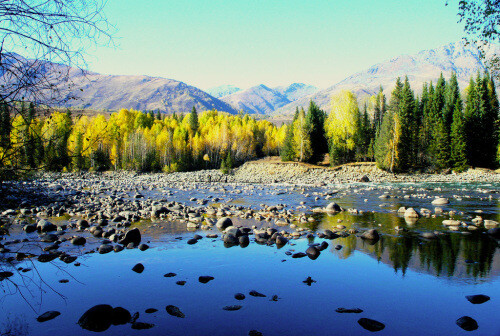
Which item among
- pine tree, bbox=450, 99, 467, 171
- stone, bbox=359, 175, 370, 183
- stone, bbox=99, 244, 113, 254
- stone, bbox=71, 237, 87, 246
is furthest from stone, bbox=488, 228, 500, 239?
pine tree, bbox=450, 99, 467, 171

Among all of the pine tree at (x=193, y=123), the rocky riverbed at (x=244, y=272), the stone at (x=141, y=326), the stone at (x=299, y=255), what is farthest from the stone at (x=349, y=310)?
the pine tree at (x=193, y=123)

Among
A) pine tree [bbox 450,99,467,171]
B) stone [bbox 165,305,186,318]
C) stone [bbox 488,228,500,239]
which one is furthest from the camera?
pine tree [bbox 450,99,467,171]

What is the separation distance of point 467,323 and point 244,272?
5.54 meters

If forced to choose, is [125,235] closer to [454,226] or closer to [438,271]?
[438,271]

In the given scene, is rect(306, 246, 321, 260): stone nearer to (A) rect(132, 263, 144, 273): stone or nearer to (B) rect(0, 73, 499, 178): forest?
(A) rect(132, 263, 144, 273): stone

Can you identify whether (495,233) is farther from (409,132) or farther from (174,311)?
(409,132)

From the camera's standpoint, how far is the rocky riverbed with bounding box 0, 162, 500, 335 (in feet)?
22.1

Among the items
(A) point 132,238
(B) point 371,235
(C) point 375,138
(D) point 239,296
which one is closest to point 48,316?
(D) point 239,296

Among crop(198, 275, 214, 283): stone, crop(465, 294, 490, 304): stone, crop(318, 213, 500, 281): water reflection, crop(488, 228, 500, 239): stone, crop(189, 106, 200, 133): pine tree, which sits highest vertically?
crop(189, 106, 200, 133): pine tree

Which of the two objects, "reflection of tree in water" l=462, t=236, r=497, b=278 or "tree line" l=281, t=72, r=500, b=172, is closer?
"reflection of tree in water" l=462, t=236, r=497, b=278

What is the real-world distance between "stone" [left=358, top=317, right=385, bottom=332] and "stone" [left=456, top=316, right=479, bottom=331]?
1.63 m

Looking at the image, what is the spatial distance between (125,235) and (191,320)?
7165 millimetres

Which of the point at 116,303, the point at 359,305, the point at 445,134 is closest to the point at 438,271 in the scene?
the point at 359,305

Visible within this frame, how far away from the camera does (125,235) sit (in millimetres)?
12867
